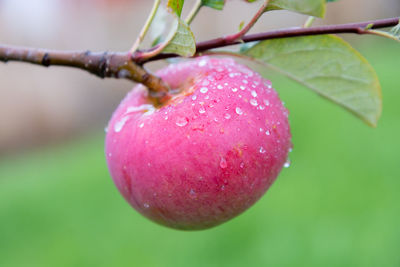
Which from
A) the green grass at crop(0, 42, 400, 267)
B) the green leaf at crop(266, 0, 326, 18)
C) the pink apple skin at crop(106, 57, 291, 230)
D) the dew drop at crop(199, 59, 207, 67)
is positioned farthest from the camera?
the green grass at crop(0, 42, 400, 267)

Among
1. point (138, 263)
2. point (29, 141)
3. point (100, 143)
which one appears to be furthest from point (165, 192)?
point (29, 141)

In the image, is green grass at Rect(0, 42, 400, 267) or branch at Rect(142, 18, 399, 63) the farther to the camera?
green grass at Rect(0, 42, 400, 267)

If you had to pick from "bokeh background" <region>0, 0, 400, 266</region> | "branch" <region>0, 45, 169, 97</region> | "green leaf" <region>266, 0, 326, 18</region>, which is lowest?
"bokeh background" <region>0, 0, 400, 266</region>

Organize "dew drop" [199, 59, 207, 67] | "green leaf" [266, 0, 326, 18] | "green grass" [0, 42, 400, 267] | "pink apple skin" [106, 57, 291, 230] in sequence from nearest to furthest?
"green leaf" [266, 0, 326, 18]
"pink apple skin" [106, 57, 291, 230]
"dew drop" [199, 59, 207, 67]
"green grass" [0, 42, 400, 267]

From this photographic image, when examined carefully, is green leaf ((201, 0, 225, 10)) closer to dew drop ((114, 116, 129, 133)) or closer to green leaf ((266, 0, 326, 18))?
green leaf ((266, 0, 326, 18))

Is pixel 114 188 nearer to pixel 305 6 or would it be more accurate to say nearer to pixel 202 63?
pixel 202 63

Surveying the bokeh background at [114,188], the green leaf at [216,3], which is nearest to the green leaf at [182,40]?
the green leaf at [216,3]

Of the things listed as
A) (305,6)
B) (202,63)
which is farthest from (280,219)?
(305,6)

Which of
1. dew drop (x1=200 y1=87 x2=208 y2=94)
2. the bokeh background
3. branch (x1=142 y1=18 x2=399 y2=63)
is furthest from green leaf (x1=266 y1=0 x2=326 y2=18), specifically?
the bokeh background
